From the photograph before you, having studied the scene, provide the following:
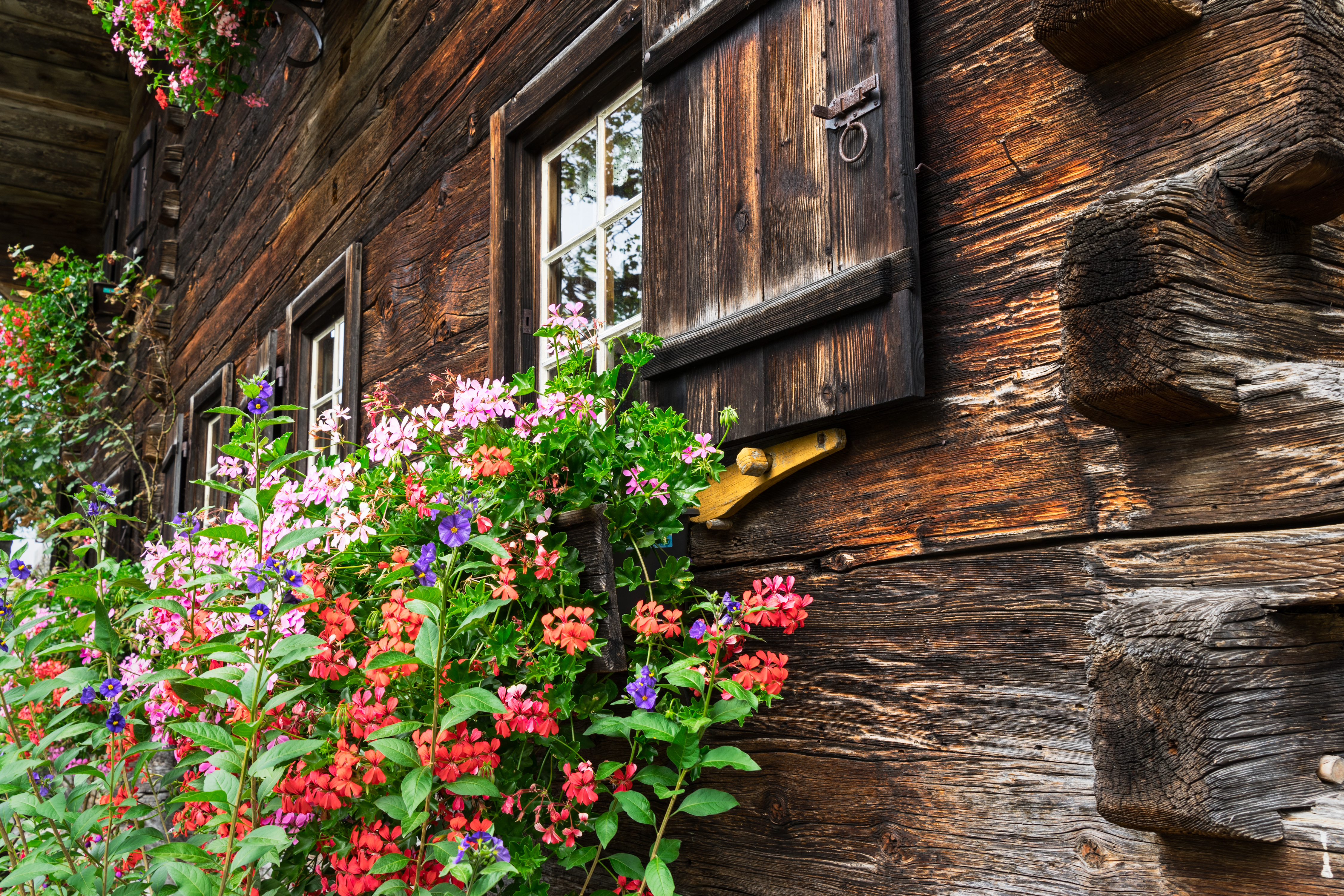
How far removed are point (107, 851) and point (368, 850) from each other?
47 centimetres

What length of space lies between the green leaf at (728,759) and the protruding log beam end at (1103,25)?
3.35ft

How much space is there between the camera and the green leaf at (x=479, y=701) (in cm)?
128

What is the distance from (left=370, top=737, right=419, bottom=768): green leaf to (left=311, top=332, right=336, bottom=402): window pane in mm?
3314

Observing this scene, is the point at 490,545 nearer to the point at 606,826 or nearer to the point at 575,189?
the point at 606,826

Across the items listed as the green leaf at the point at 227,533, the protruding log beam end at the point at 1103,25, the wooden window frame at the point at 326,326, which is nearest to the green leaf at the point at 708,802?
the green leaf at the point at 227,533

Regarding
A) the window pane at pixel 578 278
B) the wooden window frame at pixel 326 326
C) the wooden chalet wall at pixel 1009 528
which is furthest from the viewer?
the wooden window frame at pixel 326 326

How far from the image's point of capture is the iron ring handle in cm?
151

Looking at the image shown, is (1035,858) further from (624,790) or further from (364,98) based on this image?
(364,98)

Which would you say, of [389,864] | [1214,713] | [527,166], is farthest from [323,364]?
[1214,713]

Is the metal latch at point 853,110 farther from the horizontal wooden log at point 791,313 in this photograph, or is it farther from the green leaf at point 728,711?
the green leaf at point 728,711

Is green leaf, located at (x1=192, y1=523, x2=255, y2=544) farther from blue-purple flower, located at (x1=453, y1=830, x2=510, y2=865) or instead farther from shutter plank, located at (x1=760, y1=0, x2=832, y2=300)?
shutter plank, located at (x1=760, y1=0, x2=832, y2=300)

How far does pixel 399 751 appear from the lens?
1287 millimetres

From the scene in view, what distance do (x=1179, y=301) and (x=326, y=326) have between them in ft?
13.2

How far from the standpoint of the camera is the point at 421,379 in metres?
3.12
